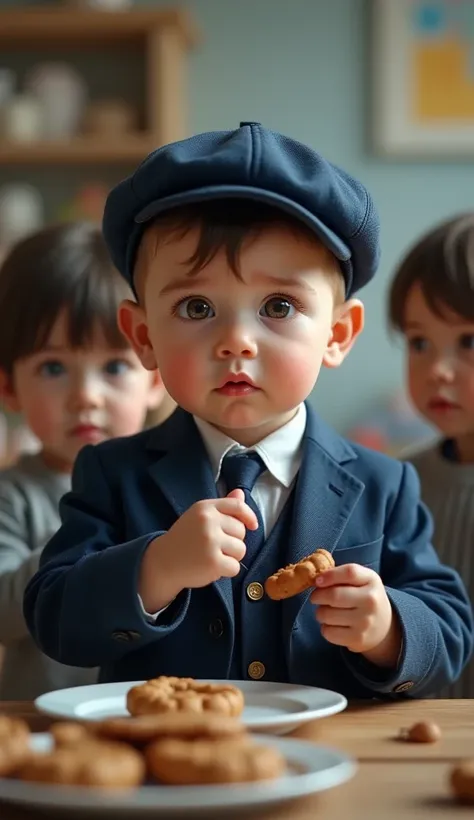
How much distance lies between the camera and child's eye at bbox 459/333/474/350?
1.79 metres

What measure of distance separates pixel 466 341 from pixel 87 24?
2.57m

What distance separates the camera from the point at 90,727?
0.76 m

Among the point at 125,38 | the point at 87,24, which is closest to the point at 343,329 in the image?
the point at 87,24

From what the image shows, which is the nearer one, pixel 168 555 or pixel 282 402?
pixel 168 555

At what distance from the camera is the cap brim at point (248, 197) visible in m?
1.09

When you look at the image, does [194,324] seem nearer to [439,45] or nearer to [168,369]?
[168,369]

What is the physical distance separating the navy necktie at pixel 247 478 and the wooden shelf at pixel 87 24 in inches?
115

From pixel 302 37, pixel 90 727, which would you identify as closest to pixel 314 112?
pixel 302 37

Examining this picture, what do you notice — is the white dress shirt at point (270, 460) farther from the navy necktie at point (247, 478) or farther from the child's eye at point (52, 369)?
the child's eye at point (52, 369)

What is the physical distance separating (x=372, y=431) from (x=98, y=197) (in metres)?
1.21

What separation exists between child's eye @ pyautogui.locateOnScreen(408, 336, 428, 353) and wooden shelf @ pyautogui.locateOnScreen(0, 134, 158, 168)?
2235mm

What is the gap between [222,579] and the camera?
114 centimetres

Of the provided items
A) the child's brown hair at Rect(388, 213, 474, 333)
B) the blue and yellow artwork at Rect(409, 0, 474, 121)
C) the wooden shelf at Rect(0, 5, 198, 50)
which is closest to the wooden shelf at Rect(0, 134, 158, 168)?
the wooden shelf at Rect(0, 5, 198, 50)

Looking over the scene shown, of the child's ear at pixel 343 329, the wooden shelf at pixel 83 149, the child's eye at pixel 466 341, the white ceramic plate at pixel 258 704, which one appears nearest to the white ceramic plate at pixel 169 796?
the white ceramic plate at pixel 258 704
